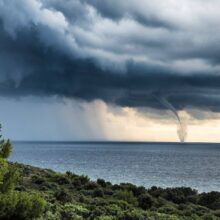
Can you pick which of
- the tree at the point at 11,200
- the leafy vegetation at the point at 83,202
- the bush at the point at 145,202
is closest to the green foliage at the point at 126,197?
the leafy vegetation at the point at 83,202

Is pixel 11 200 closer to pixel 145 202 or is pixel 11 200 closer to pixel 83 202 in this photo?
pixel 83 202

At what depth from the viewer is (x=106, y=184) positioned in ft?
160

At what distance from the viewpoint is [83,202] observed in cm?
3334

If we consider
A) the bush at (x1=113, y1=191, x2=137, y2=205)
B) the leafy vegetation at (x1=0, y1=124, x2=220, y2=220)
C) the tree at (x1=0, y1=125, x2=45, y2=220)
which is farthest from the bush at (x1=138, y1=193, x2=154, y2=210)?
the tree at (x1=0, y1=125, x2=45, y2=220)

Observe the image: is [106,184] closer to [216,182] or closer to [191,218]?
[191,218]

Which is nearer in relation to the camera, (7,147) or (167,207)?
(7,147)

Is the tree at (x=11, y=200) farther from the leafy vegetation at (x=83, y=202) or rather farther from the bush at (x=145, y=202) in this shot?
the bush at (x=145, y=202)

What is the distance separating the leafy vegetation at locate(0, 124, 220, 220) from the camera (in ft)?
72.1

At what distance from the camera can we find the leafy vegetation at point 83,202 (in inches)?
865

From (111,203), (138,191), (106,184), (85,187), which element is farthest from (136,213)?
(106,184)

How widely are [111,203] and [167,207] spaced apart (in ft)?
13.8

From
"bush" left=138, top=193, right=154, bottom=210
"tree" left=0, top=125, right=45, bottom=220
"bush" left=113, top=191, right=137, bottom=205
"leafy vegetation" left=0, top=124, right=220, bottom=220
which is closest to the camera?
"tree" left=0, top=125, right=45, bottom=220

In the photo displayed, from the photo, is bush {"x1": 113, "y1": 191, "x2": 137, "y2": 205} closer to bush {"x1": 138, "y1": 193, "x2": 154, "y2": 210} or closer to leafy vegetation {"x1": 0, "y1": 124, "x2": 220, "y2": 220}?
leafy vegetation {"x1": 0, "y1": 124, "x2": 220, "y2": 220}

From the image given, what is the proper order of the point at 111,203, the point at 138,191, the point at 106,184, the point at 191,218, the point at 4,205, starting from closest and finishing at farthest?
the point at 4,205, the point at 191,218, the point at 111,203, the point at 138,191, the point at 106,184
